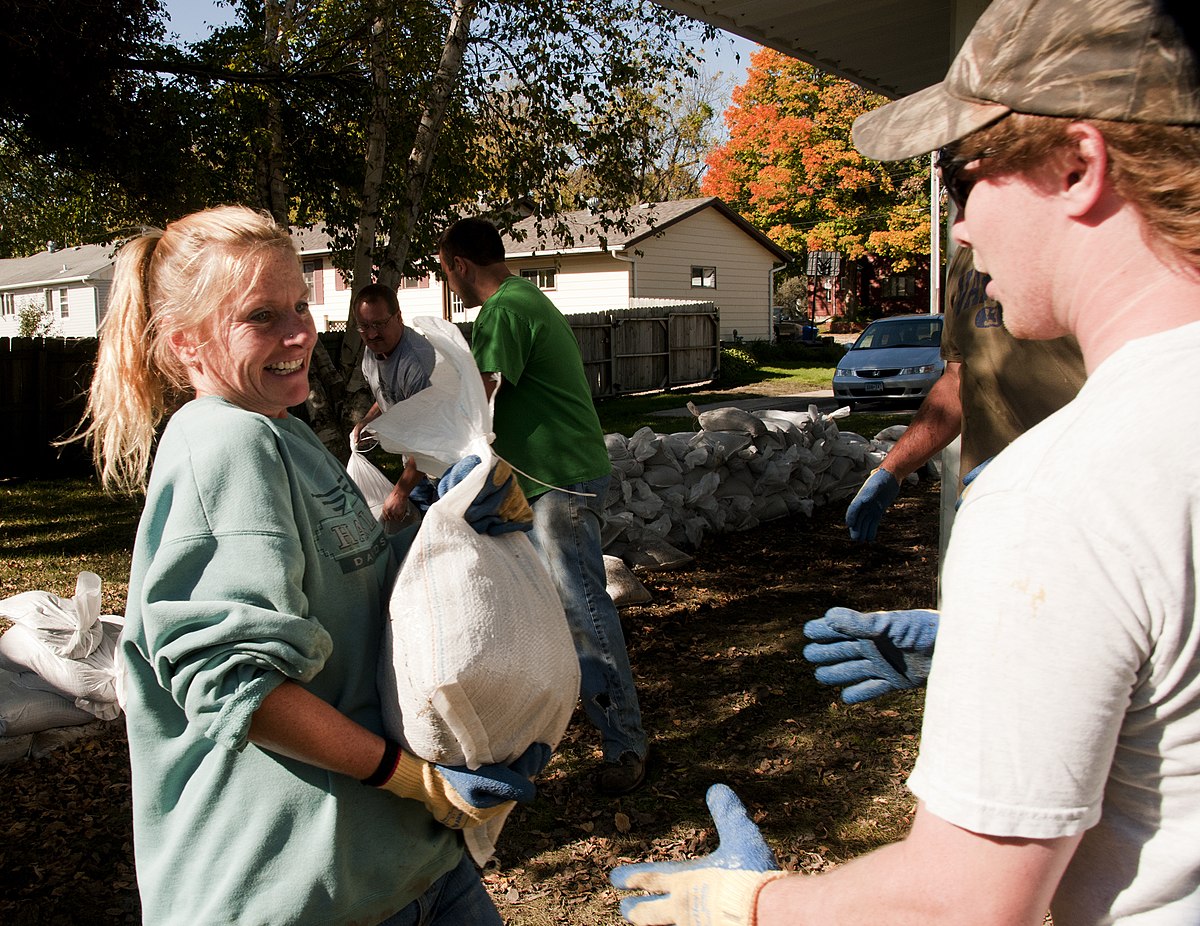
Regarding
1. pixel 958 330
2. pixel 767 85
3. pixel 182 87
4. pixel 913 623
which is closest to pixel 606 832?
pixel 958 330

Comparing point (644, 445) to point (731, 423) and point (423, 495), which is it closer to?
point (731, 423)

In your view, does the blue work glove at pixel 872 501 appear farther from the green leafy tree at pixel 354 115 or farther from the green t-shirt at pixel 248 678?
the green leafy tree at pixel 354 115

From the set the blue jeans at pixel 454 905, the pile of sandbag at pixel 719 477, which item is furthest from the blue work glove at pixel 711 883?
the pile of sandbag at pixel 719 477

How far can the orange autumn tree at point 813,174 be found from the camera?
35219mm

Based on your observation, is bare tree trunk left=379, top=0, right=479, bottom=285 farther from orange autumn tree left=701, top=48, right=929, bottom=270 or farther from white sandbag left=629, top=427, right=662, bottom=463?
orange autumn tree left=701, top=48, right=929, bottom=270

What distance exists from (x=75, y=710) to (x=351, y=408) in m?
3.16

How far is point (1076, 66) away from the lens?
0.84 metres

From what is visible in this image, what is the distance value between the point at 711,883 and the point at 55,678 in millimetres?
3966

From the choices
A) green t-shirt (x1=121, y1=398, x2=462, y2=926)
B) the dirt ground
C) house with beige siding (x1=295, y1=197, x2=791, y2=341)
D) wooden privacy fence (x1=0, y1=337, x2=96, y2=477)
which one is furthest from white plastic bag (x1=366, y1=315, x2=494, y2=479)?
house with beige siding (x1=295, y1=197, x2=791, y2=341)

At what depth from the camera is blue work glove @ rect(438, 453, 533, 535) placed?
1.57 m

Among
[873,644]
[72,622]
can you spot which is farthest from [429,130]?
[873,644]

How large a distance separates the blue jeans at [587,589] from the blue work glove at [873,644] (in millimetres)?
2269

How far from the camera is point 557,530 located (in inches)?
144

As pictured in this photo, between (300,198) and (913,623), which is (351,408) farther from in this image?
(913,623)
